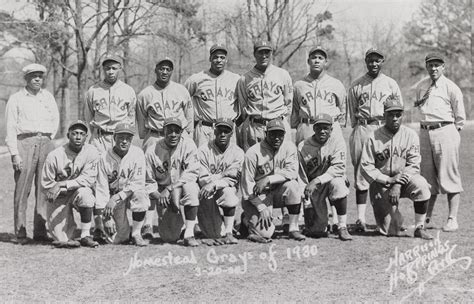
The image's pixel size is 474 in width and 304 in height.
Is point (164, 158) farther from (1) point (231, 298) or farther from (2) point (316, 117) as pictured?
(1) point (231, 298)

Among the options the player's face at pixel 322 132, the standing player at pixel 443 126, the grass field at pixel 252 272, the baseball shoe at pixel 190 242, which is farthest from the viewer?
the standing player at pixel 443 126

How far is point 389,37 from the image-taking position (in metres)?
43.0

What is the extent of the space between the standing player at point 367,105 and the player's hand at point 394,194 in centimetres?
54

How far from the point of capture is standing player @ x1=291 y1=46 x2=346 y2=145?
261 inches

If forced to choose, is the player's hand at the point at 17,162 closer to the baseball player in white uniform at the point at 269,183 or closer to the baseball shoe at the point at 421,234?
the baseball player in white uniform at the point at 269,183

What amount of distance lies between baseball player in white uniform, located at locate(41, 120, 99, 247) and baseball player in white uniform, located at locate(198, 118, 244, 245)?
1.22m

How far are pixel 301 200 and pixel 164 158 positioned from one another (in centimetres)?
163

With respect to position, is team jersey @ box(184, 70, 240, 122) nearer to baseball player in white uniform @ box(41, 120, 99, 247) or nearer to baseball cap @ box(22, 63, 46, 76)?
baseball player in white uniform @ box(41, 120, 99, 247)

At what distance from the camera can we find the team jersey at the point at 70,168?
6.04 m

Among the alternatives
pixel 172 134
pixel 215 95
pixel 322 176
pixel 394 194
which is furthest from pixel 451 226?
pixel 172 134

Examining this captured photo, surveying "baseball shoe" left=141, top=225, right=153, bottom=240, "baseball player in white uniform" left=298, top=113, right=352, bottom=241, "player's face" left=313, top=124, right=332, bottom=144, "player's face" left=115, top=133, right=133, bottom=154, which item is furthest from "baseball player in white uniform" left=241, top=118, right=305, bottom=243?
"player's face" left=115, top=133, right=133, bottom=154

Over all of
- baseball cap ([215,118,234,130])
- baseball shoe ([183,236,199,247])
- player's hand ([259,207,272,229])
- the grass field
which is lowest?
the grass field

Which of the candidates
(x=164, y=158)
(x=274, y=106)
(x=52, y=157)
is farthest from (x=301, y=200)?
(x=52, y=157)

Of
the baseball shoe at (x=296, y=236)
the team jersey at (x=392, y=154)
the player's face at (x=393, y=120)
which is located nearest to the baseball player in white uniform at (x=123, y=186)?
the baseball shoe at (x=296, y=236)
